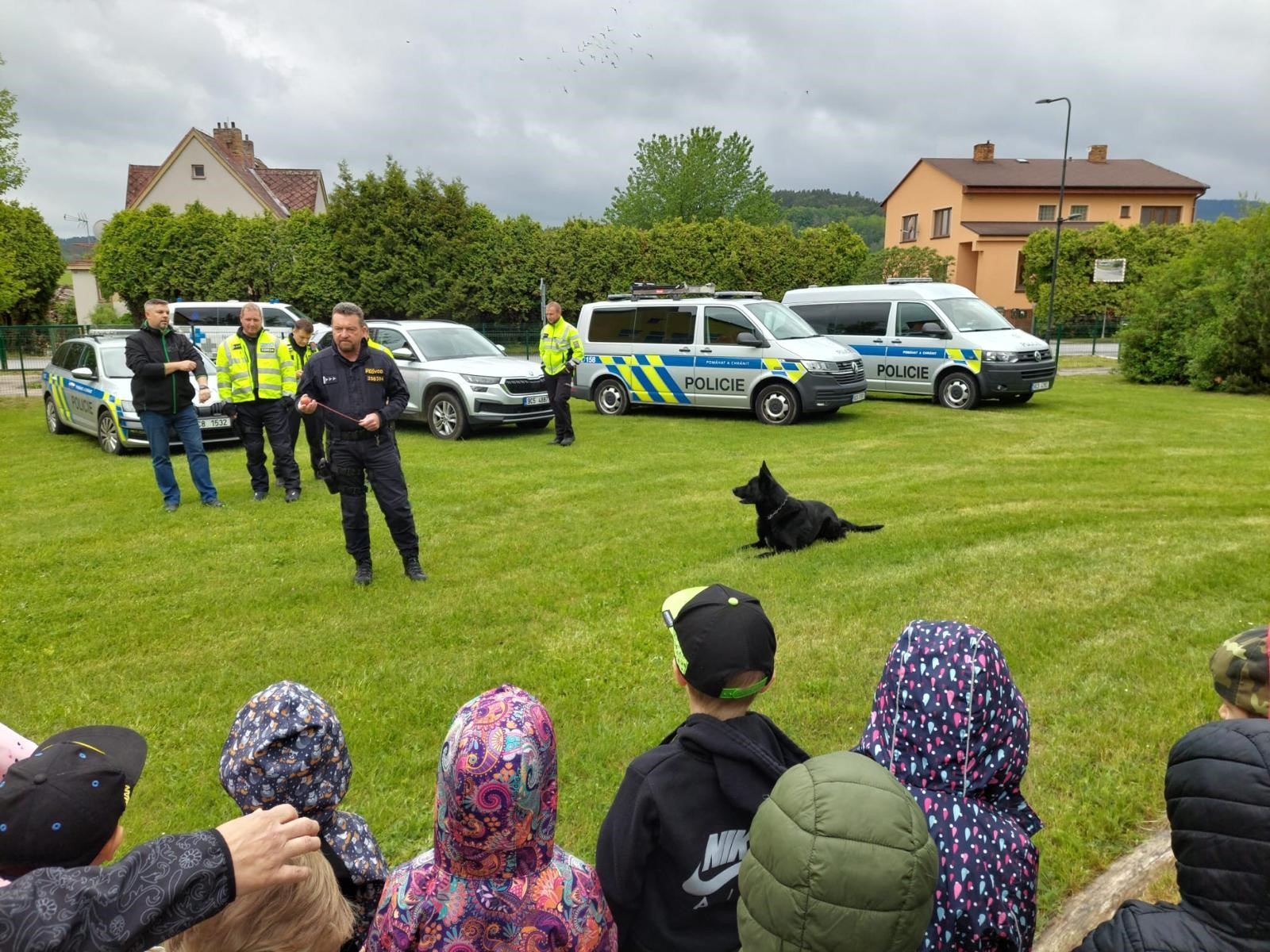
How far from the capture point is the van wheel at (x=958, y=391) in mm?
14531

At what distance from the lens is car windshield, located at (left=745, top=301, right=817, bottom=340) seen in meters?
13.8

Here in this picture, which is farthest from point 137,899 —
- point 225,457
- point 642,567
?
point 225,457

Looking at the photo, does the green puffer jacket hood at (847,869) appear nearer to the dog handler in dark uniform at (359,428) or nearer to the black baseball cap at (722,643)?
the black baseball cap at (722,643)

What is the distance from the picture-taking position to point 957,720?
180 centimetres

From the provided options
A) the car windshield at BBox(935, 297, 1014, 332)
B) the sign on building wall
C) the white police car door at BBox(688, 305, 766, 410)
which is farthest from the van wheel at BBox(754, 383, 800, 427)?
the sign on building wall

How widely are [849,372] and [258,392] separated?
8.79 m

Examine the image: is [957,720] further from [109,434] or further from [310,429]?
[109,434]

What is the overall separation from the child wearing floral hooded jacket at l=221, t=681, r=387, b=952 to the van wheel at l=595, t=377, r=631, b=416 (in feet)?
43.5

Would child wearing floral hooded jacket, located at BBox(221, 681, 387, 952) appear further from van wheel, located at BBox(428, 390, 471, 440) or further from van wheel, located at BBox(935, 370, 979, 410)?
van wheel, located at BBox(935, 370, 979, 410)

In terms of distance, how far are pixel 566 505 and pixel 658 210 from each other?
55.9 metres

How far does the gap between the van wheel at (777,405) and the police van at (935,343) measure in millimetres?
3051

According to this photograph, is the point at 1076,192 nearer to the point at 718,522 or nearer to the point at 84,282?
the point at 718,522

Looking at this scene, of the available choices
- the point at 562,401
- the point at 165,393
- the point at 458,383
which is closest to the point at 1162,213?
the point at 562,401

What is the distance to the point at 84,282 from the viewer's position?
52688 mm
